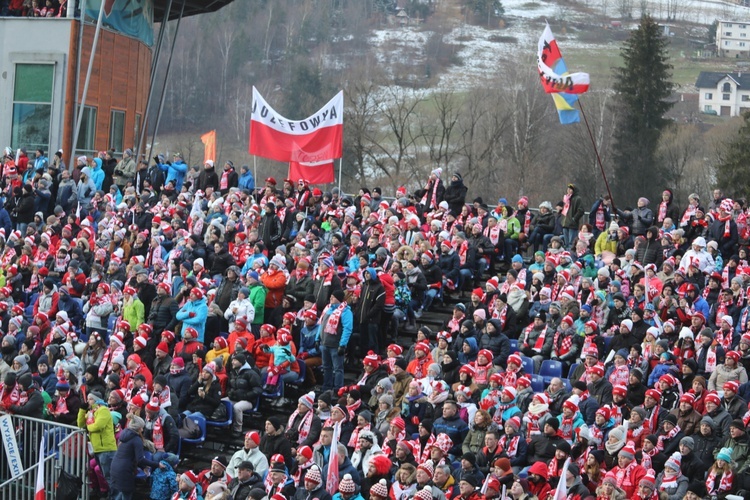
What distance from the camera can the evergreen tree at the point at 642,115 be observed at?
176 ft

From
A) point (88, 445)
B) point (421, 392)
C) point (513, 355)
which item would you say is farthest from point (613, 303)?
point (88, 445)

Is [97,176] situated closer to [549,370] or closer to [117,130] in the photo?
[117,130]

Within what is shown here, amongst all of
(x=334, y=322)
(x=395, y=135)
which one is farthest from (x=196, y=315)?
(x=395, y=135)

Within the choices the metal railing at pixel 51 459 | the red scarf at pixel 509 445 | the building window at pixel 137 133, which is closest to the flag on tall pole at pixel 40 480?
the metal railing at pixel 51 459

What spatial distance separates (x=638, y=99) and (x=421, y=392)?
3973cm

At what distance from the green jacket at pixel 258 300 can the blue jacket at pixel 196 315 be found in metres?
0.87

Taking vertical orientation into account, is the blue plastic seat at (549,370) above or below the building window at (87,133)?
below

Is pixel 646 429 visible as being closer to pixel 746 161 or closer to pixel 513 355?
pixel 513 355

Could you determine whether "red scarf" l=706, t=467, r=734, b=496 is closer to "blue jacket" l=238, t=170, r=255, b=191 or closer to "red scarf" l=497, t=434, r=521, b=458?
"red scarf" l=497, t=434, r=521, b=458

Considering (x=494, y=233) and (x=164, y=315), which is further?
(x=494, y=233)

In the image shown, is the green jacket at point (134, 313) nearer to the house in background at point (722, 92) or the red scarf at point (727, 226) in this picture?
the red scarf at point (727, 226)

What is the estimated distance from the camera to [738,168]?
46.8 m

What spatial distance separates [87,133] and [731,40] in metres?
115

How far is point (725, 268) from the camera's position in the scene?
19859 millimetres
